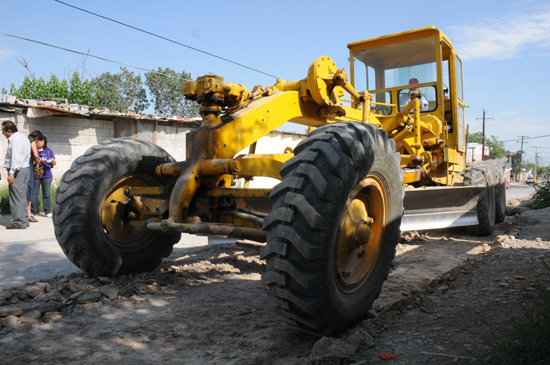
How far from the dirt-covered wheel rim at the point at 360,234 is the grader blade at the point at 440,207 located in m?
2.33

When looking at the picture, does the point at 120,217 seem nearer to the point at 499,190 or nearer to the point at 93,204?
the point at 93,204

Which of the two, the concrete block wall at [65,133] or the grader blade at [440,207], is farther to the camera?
the concrete block wall at [65,133]

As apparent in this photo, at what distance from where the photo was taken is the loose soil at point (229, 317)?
99.2 inches

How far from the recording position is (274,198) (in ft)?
8.43

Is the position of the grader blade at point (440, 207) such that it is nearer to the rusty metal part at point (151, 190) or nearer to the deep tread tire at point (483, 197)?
the deep tread tire at point (483, 197)

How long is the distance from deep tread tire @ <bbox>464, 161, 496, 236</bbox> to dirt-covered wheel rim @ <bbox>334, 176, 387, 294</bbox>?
426 cm

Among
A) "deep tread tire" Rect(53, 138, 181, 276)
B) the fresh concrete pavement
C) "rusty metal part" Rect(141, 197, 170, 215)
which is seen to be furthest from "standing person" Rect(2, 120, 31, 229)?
"rusty metal part" Rect(141, 197, 170, 215)

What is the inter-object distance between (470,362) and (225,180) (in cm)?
226

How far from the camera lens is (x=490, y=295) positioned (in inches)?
139

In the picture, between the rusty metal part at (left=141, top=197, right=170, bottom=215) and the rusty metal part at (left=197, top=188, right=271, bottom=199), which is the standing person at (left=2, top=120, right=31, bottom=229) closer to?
the rusty metal part at (left=141, top=197, right=170, bottom=215)

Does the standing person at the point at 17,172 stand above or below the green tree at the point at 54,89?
below

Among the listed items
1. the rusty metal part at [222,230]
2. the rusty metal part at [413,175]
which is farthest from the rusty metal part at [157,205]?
the rusty metal part at [413,175]

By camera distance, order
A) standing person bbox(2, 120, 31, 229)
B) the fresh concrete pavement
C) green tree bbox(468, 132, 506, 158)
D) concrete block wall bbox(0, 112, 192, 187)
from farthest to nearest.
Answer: green tree bbox(468, 132, 506, 158), concrete block wall bbox(0, 112, 192, 187), standing person bbox(2, 120, 31, 229), the fresh concrete pavement

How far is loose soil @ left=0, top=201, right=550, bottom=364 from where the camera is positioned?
8.27 feet
